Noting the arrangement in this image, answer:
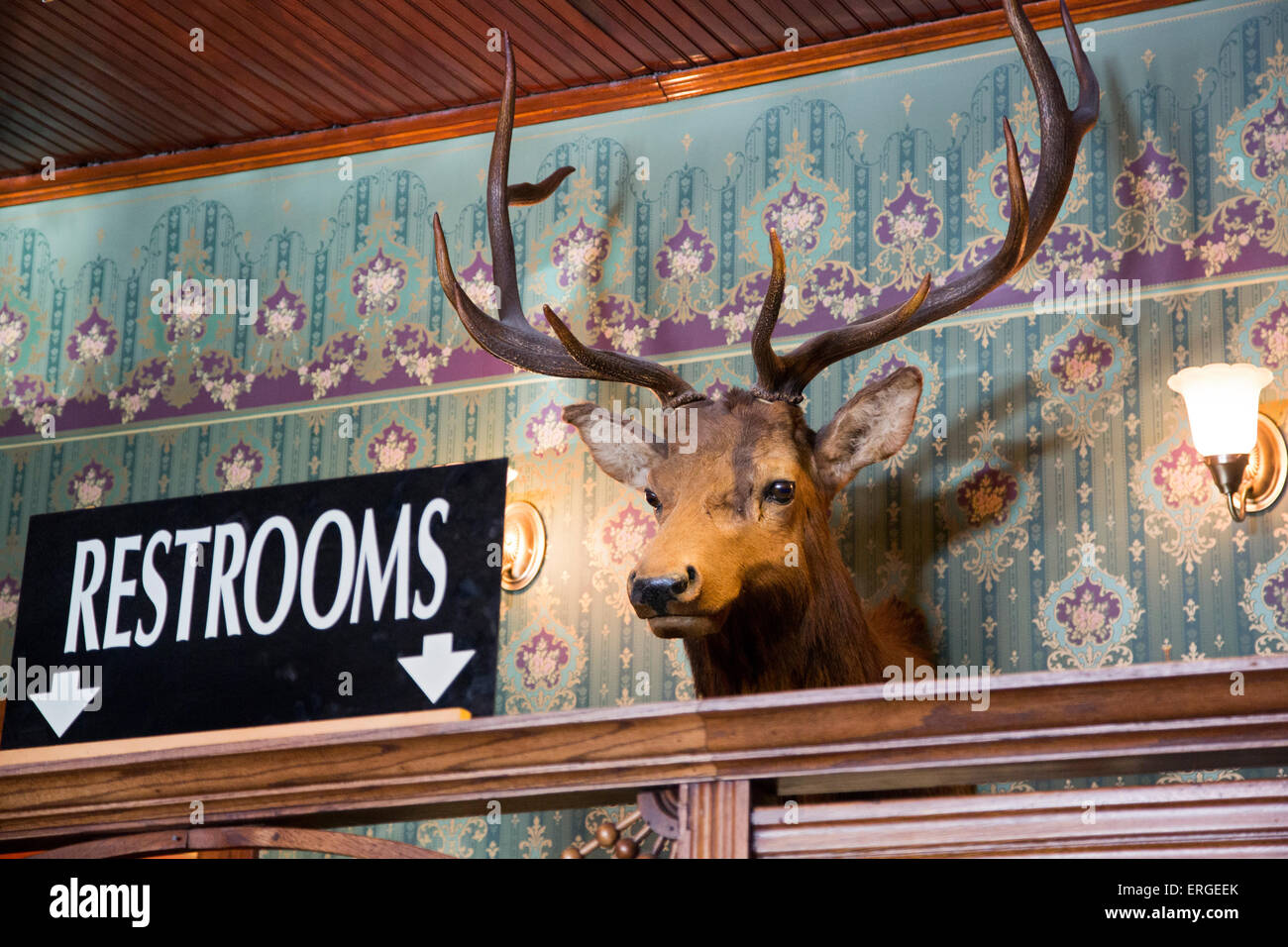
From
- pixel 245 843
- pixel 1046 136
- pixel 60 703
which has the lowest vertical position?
pixel 245 843

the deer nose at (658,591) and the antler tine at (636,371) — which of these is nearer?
the deer nose at (658,591)

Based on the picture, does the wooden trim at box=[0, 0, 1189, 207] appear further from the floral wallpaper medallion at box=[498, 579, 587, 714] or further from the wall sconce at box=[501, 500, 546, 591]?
the floral wallpaper medallion at box=[498, 579, 587, 714]

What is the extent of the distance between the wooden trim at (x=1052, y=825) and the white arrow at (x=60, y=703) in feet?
7.79

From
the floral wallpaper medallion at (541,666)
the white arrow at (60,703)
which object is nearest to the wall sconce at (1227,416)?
the floral wallpaper medallion at (541,666)

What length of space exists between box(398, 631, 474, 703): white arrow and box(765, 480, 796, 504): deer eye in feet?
2.55

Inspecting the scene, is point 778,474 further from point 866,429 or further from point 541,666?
point 541,666

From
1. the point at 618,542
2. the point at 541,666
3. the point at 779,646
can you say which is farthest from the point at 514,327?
the point at 779,646

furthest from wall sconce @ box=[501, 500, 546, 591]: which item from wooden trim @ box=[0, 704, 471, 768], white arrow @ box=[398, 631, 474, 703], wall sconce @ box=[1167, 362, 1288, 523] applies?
wall sconce @ box=[1167, 362, 1288, 523]

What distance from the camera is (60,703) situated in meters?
4.09

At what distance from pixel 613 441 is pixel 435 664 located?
0.73 metres

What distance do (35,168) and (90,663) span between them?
2191mm

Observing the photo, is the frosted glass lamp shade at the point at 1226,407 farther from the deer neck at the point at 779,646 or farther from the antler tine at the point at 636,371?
the antler tine at the point at 636,371

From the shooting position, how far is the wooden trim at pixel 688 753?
7.06ft
